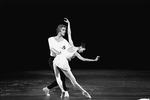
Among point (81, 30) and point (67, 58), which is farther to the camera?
point (81, 30)

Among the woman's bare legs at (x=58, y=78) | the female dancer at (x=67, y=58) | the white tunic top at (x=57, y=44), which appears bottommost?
the woman's bare legs at (x=58, y=78)

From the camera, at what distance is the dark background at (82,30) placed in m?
10.4

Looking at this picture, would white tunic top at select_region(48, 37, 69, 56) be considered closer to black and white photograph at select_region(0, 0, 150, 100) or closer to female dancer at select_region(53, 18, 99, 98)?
female dancer at select_region(53, 18, 99, 98)

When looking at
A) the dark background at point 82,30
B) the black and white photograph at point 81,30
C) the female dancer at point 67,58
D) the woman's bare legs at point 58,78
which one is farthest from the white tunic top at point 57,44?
the dark background at point 82,30

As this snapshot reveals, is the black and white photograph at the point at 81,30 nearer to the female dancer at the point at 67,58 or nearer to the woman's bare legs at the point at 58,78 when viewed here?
the woman's bare legs at the point at 58,78

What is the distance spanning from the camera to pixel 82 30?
36.4ft

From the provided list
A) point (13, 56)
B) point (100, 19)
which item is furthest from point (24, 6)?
point (100, 19)

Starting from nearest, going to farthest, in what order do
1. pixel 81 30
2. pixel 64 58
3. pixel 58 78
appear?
pixel 64 58 → pixel 58 78 → pixel 81 30

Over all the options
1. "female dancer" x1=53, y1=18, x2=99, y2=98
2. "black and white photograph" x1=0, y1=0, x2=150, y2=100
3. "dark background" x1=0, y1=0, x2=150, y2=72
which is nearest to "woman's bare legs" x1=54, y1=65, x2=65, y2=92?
"female dancer" x1=53, y1=18, x2=99, y2=98

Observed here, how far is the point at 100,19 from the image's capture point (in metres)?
10.9

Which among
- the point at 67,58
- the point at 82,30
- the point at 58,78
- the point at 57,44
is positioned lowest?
the point at 58,78

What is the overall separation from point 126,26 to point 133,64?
156 cm

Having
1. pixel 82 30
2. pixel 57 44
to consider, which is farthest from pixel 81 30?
pixel 57 44

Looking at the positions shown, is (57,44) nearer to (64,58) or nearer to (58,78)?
(64,58)
